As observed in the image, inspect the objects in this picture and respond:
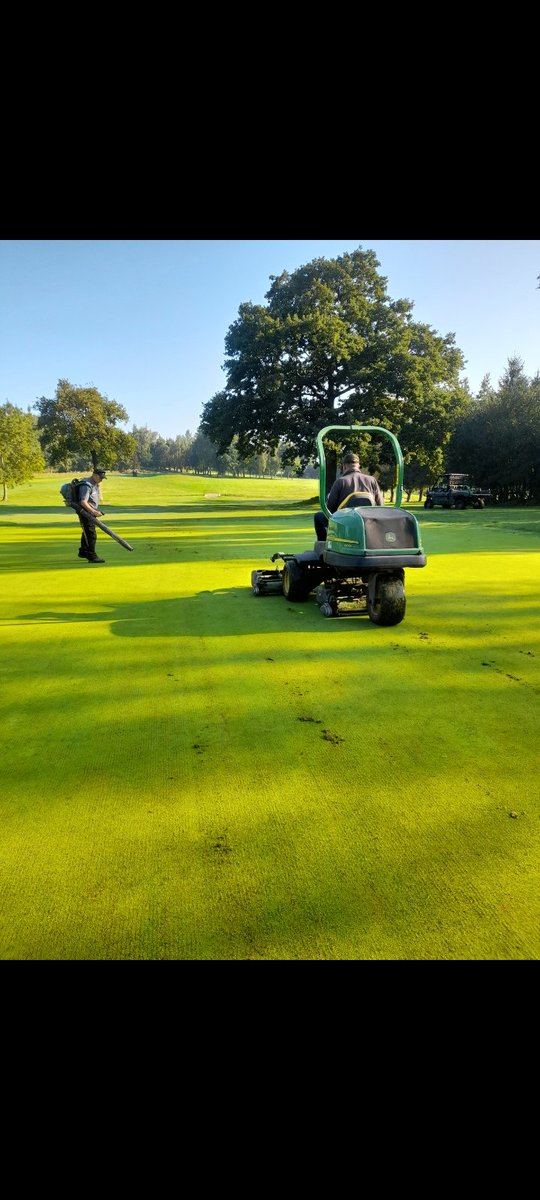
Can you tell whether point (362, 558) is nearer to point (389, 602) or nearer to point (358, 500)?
point (389, 602)

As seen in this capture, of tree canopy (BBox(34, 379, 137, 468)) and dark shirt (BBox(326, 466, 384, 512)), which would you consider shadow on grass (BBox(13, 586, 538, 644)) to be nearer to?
dark shirt (BBox(326, 466, 384, 512))

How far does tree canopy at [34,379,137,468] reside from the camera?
50.7 m

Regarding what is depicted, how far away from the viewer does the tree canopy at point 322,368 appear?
113 feet

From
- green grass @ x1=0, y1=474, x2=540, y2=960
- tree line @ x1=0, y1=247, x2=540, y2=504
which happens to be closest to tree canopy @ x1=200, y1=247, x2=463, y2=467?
tree line @ x1=0, y1=247, x2=540, y2=504

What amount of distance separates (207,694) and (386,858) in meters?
2.30

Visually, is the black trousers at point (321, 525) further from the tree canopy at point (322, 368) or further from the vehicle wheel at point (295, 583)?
the tree canopy at point (322, 368)

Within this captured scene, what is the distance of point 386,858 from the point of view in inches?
98.1

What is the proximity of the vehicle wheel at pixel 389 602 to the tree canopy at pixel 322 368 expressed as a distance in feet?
91.8

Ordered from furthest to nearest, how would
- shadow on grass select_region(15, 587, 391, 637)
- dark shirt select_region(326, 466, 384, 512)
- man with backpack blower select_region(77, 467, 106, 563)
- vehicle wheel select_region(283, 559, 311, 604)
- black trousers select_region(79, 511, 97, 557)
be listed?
black trousers select_region(79, 511, 97, 557), man with backpack blower select_region(77, 467, 106, 563), vehicle wheel select_region(283, 559, 311, 604), dark shirt select_region(326, 466, 384, 512), shadow on grass select_region(15, 587, 391, 637)

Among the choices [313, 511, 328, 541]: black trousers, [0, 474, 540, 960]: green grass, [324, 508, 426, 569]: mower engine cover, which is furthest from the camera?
[313, 511, 328, 541]: black trousers

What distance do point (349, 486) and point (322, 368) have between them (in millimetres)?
30899

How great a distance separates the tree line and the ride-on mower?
24.0 meters

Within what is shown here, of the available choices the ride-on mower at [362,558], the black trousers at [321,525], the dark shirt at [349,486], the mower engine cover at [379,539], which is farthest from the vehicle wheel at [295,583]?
the mower engine cover at [379,539]
